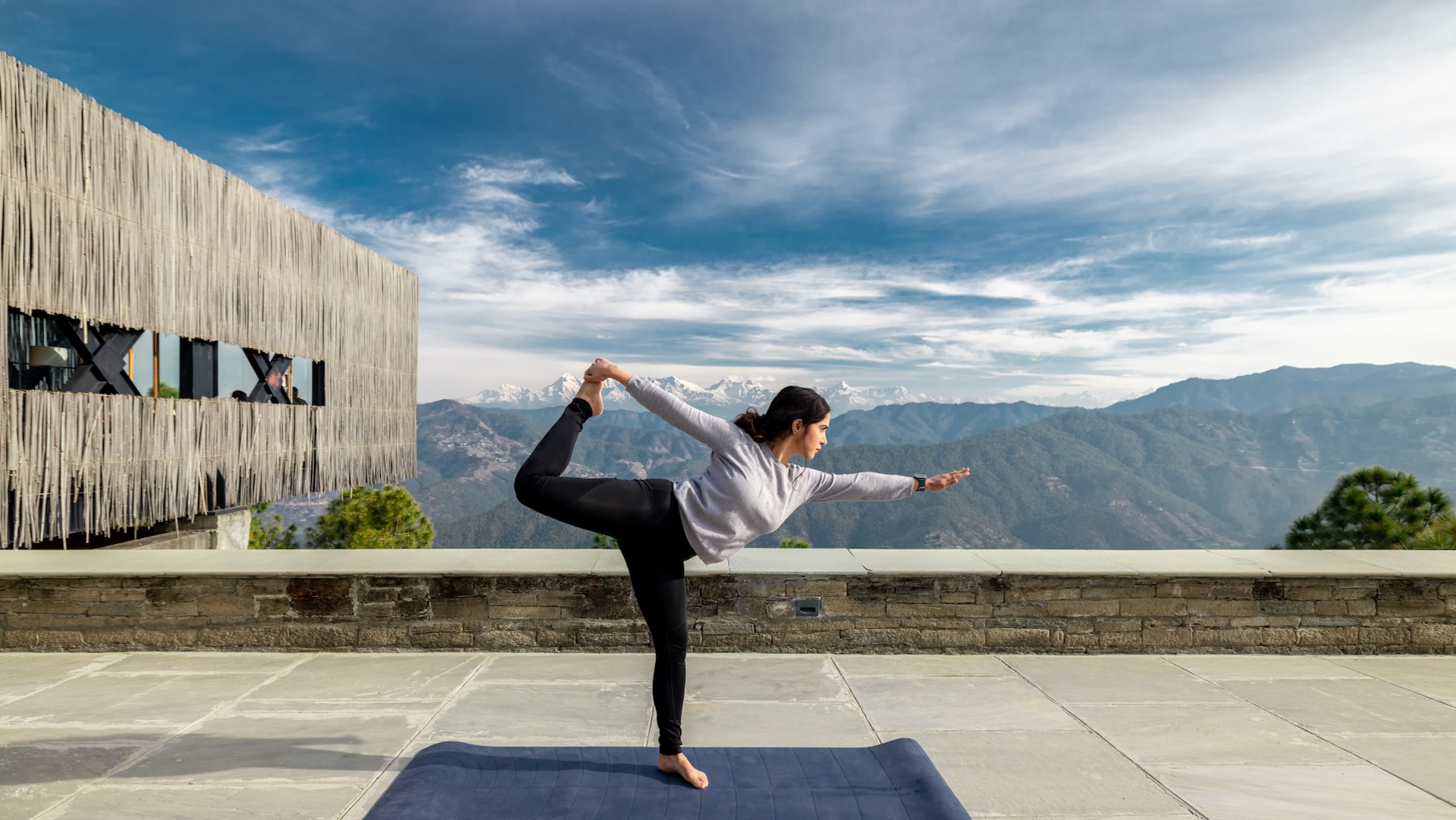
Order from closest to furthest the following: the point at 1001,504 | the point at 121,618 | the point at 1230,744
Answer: the point at 1230,744, the point at 121,618, the point at 1001,504

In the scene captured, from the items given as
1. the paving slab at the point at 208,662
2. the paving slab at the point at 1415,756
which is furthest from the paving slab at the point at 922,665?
the paving slab at the point at 208,662

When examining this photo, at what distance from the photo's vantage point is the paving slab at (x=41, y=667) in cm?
401

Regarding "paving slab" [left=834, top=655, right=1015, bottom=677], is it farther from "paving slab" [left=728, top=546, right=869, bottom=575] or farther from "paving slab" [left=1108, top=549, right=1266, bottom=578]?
"paving slab" [left=1108, top=549, right=1266, bottom=578]

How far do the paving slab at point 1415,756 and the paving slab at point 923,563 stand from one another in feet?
5.88

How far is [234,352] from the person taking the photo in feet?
43.0

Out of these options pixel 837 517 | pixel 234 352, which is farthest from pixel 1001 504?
pixel 234 352

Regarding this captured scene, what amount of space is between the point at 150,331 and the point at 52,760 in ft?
33.0

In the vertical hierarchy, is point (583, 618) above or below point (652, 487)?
below

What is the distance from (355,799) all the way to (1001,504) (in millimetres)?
129806

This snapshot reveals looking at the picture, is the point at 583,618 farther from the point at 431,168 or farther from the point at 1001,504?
the point at 1001,504

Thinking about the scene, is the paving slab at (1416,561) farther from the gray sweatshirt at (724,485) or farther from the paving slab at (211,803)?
the paving slab at (211,803)

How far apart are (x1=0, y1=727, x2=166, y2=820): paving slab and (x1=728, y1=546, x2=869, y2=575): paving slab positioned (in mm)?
2962

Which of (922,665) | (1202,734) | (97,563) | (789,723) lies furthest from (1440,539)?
(97,563)

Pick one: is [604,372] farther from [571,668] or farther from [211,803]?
[571,668]
